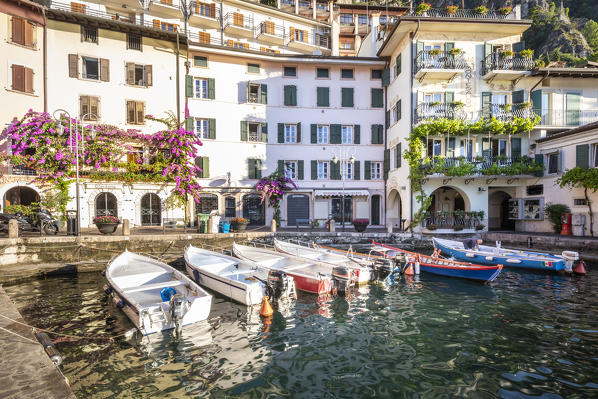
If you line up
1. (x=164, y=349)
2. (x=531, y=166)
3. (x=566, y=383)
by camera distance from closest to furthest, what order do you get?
(x=566, y=383) → (x=164, y=349) → (x=531, y=166)

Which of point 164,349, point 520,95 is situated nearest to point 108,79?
point 164,349

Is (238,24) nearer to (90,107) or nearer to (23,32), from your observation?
(90,107)

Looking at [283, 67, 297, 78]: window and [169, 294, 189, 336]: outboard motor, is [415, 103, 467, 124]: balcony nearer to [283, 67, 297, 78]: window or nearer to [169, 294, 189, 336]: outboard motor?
[283, 67, 297, 78]: window

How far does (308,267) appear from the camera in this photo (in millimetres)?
12367

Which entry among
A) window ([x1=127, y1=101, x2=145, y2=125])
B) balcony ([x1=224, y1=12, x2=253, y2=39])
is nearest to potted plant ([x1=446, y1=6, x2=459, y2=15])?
balcony ([x1=224, y1=12, x2=253, y2=39])

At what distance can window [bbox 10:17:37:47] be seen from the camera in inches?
778

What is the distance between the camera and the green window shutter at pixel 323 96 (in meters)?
26.3

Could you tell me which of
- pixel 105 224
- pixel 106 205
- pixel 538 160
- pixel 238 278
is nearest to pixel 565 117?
pixel 538 160

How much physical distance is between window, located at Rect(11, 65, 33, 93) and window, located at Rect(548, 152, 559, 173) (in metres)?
33.7

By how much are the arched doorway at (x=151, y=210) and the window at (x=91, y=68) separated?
8783 mm

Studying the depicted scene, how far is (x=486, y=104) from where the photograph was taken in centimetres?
2273

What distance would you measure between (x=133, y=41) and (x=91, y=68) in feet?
11.2

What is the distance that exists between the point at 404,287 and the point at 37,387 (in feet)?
35.5

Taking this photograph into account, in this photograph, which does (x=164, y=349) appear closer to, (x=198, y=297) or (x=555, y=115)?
(x=198, y=297)
